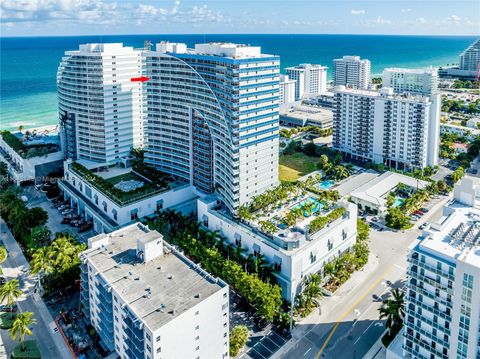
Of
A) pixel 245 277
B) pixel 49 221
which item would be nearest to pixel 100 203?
pixel 49 221

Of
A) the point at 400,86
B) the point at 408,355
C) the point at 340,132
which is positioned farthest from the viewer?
the point at 400,86

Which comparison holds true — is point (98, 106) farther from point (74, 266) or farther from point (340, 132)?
point (340, 132)

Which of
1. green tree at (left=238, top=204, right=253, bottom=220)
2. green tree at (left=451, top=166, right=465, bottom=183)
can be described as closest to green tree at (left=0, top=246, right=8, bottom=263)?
green tree at (left=238, top=204, right=253, bottom=220)

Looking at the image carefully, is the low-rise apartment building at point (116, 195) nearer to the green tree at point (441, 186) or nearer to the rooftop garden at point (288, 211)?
the rooftop garden at point (288, 211)

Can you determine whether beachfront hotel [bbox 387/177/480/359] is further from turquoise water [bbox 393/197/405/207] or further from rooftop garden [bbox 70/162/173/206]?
rooftop garden [bbox 70/162/173/206]

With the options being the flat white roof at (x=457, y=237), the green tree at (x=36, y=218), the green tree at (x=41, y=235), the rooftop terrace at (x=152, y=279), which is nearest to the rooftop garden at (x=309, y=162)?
the green tree at (x=36, y=218)

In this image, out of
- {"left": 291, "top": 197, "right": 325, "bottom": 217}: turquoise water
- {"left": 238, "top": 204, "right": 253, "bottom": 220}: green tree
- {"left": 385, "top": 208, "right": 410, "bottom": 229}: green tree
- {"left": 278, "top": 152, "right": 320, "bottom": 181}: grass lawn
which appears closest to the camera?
{"left": 238, "top": 204, "right": 253, "bottom": 220}: green tree

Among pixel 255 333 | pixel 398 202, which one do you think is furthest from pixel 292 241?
pixel 398 202
